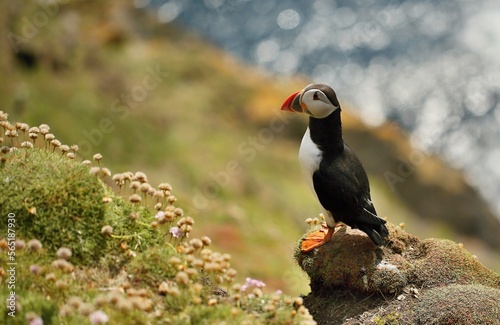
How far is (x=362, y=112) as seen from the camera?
32.8m

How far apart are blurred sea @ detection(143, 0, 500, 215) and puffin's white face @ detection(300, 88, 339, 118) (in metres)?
22.7

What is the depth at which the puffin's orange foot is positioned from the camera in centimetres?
661

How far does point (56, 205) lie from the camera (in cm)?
539

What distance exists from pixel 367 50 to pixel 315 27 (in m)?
3.81

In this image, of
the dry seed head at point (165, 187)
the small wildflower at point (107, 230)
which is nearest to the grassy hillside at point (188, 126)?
the dry seed head at point (165, 187)

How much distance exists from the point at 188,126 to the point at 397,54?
19364 mm

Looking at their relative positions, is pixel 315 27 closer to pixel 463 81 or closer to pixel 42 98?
pixel 463 81

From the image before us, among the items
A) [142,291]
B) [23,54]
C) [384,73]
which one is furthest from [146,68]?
[142,291]

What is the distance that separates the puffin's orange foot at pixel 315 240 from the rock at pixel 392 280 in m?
0.08

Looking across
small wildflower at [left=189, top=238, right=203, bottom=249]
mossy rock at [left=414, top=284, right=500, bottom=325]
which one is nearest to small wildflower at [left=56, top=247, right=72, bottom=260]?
small wildflower at [left=189, top=238, right=203, bottom=249]

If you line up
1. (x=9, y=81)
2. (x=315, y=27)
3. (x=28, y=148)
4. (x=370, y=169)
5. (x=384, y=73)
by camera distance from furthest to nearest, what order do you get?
(x=315, y=27), (x=384, y=73), (x=370, y=169), (x=9, y=81), (x=28, y=148)

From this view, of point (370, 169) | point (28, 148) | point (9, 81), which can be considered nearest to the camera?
point (28, 148)

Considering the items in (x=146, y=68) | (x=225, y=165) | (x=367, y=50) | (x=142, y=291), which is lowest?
(x=142, y=291)

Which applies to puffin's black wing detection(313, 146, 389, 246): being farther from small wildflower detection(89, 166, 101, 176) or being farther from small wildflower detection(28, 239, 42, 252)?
small wildflower detection(28, 239, 42, 252)
